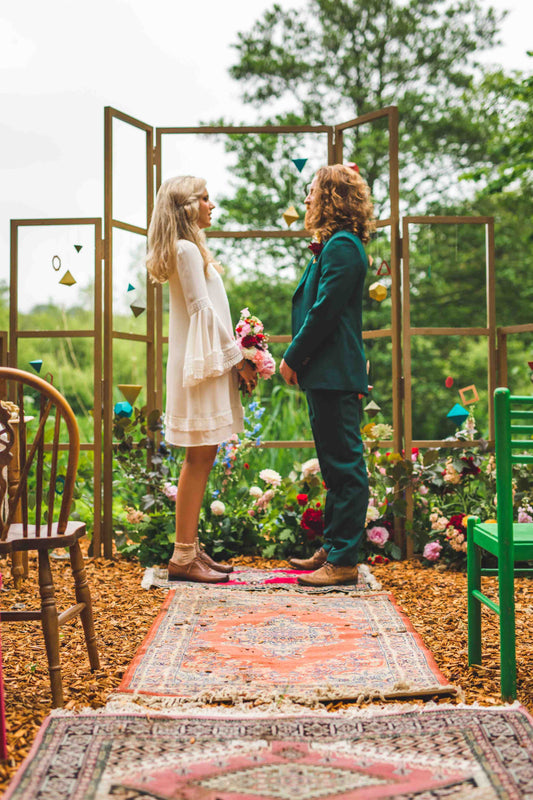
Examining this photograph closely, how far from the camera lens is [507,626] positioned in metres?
2.11

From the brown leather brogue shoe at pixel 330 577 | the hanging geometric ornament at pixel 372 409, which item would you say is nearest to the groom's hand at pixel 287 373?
the brown leather brogue shoe at pixel 330 577

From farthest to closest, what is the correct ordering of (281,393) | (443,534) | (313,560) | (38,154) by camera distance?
(38,154) → (281,393) → (443,534) → (313,560)

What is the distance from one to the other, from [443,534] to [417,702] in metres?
2.16

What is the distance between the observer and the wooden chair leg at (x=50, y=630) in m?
2.09

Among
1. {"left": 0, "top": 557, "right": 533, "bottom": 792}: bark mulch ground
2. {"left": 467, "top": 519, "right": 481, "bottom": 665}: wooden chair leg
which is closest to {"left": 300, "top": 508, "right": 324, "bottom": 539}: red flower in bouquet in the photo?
{"left": 0, "top": 557, "right": 533, "bottom": 792}: bark mulch ground

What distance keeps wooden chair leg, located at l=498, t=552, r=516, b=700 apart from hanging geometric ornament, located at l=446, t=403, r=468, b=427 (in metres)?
2.38

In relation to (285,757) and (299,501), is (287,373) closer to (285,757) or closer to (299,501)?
(299,501)

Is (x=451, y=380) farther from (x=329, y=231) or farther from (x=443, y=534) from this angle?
(x=329, y=231)

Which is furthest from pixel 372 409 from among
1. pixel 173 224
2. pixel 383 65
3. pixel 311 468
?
pixel 383 65

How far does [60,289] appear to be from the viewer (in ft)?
14.5

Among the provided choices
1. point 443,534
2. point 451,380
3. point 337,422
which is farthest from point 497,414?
point 451,380

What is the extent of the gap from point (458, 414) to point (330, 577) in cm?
137

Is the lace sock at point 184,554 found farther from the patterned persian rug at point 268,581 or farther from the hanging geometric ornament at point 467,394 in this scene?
the hanging geometric ornament at point 467,394

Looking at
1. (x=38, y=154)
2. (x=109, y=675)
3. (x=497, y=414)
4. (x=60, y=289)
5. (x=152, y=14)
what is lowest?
(x=109, y=675)
